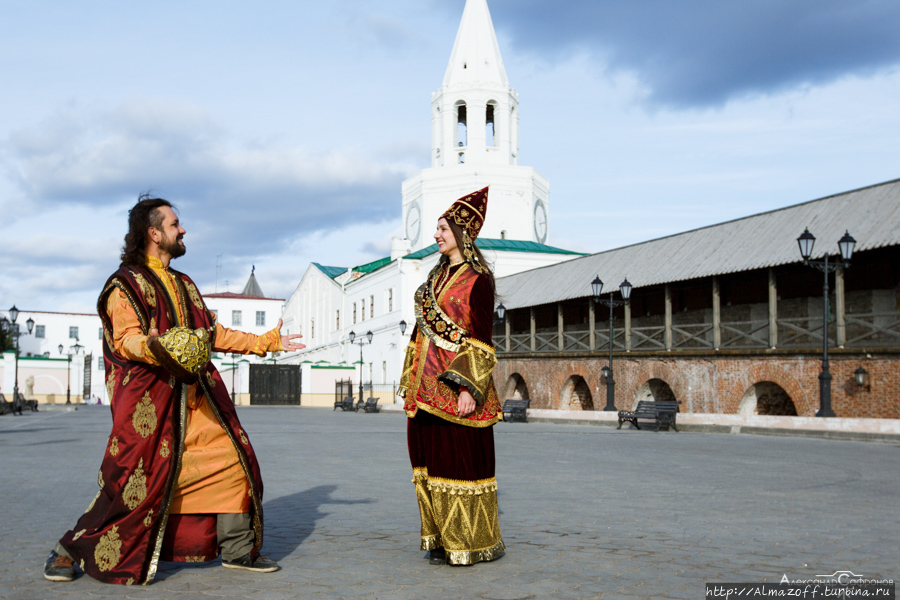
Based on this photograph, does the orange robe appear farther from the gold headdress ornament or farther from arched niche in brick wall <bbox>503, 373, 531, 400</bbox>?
arched niche in brick wall <bbox>503, 373, 531, 400</bbox>

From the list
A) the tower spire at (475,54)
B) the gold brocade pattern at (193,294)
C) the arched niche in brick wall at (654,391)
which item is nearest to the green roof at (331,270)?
the tower spire at (475,54)

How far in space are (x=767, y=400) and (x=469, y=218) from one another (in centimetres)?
2177

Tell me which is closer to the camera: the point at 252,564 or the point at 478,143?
the point at 252,564

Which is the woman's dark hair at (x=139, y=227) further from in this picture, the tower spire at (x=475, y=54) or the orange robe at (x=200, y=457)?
the tower spire at (x=475, y=54)

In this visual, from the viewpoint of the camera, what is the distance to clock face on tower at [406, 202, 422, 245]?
2016 inches

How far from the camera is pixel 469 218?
17.0 ft

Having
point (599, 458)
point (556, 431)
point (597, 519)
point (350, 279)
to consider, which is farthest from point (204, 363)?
point (350, 279)

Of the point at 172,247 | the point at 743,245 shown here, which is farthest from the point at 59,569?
the point at 743,245

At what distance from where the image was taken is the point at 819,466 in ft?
37.2

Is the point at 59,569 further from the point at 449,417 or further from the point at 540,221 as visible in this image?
the point at 540,221

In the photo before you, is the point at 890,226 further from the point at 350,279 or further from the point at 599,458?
the point at 350,279

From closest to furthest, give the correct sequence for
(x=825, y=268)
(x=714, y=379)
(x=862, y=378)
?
(x=825, y=268) → (x=862, y=378) → (x=714, y=379)

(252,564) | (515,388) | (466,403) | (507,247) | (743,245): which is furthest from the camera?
(507,247)

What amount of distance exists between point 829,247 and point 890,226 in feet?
5.02
